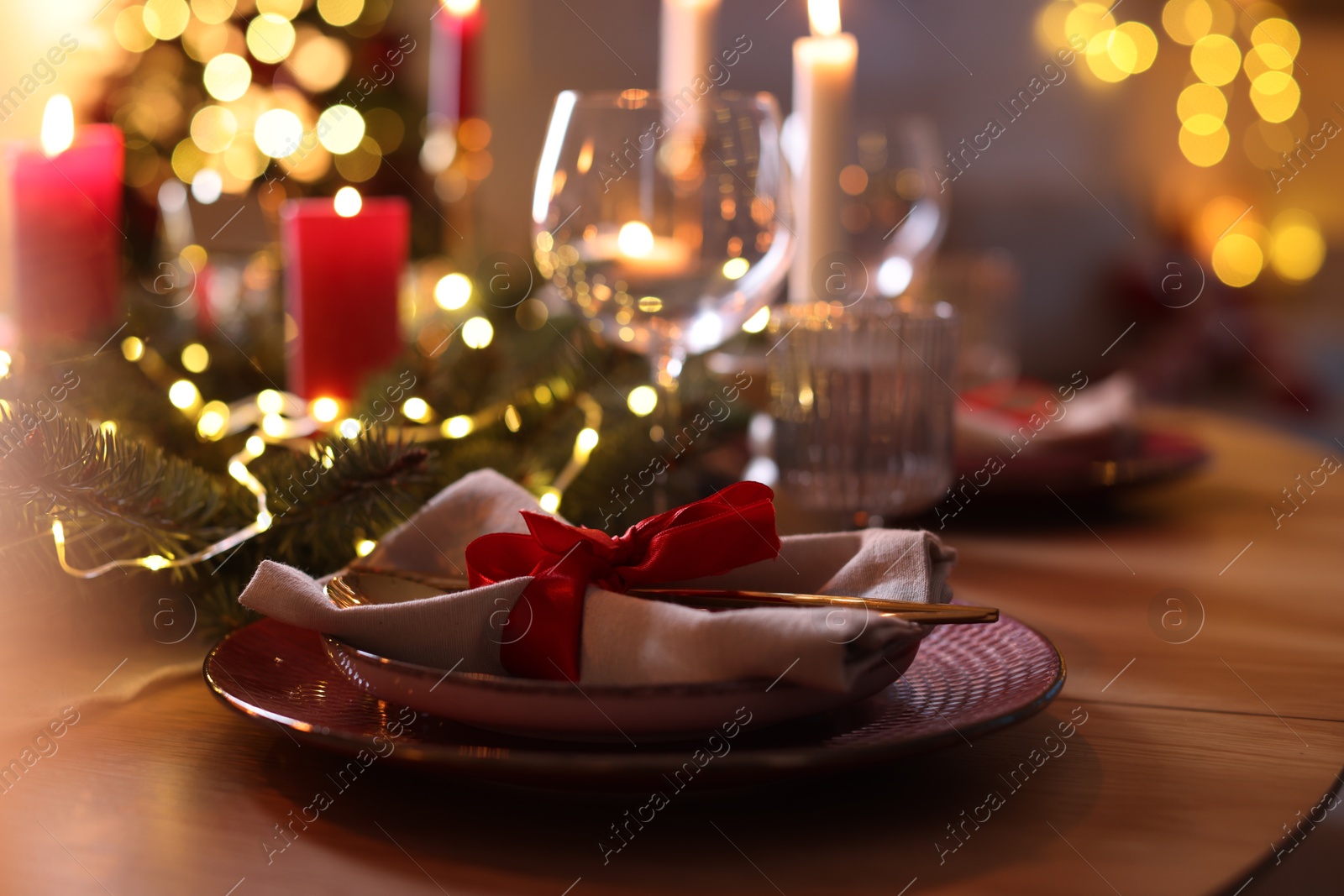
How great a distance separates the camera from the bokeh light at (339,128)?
84.8 inches

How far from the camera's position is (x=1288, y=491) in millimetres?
821

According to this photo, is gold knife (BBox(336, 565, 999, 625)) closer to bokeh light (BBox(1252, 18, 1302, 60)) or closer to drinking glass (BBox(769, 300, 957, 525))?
drinking glass (BBox(769, 300, 957, 525))

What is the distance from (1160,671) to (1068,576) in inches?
6.0

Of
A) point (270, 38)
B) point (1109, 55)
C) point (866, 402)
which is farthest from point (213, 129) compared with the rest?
point (1109, 55)

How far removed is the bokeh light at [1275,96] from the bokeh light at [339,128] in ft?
8.03

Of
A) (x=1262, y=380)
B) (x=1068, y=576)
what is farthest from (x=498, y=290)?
(x=1262, y=380)

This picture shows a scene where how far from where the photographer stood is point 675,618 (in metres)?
0.34

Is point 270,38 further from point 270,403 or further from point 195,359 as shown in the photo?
point 270,403

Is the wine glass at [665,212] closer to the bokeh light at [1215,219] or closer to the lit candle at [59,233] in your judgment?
the lit candle at [59,233]

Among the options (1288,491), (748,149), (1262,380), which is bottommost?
(1262,380)

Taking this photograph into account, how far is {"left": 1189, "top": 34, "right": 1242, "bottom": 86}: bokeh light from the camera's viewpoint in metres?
3.26

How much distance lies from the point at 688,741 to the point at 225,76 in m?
2.11

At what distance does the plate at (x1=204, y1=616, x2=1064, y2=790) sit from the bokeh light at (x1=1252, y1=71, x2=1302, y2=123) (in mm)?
3363

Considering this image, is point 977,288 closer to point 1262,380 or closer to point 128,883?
point 128,883
